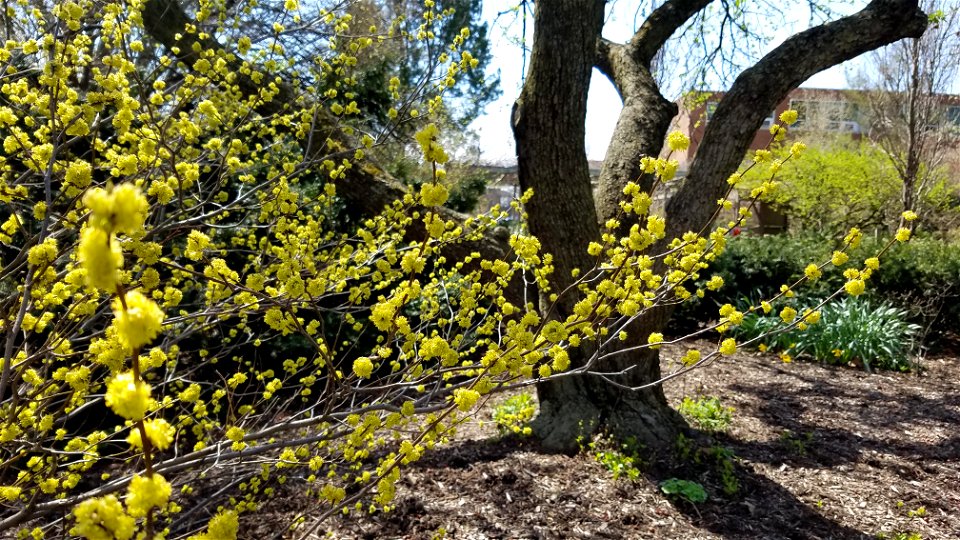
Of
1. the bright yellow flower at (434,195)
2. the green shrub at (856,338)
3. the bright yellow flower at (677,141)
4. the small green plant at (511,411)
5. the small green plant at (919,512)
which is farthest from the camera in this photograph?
the green shrub at (856,338)

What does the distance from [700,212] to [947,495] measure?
86.2 inches

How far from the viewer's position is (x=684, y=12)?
14.1ft

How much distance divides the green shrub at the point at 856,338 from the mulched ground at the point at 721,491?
1.59 meters

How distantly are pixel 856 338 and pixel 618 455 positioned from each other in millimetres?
4305

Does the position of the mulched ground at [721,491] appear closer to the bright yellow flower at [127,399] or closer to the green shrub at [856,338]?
the green shrub at [856,338]

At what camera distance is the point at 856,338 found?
21.4 feet

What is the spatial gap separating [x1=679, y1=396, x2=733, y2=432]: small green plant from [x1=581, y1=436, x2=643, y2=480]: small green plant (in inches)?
32.8

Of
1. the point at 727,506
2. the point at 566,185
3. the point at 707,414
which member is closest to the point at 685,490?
the point at 727,506

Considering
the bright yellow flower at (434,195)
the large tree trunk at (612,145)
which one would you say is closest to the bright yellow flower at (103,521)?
the bright yellow flower at (434,195)

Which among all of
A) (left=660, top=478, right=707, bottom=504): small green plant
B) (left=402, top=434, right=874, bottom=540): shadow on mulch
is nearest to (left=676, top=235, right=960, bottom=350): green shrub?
(left=402, top=434, right=874, bottom=540): shadow on mulch

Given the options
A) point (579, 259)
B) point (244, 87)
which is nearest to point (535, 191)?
point (579, 259)

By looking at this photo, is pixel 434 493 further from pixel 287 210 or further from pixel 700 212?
pixel 700 212

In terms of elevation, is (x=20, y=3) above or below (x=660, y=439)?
above

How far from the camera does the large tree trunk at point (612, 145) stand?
3.56m
